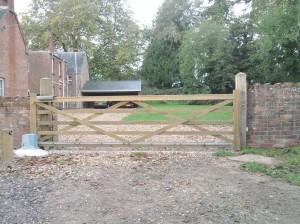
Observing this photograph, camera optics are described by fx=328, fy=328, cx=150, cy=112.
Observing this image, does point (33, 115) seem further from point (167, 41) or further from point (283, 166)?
point (167, 41)

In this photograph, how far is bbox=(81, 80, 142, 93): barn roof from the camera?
156 feet

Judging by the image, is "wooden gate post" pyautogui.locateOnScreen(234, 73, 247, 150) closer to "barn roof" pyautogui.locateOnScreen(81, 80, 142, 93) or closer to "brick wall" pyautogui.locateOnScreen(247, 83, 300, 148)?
"brick wall" pyautogui.locateOnScreen(247, 83, 300, 148)

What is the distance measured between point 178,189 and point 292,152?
4304 mm

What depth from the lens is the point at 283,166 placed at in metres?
6.86

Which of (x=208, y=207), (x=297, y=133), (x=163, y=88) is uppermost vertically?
(x=163, y=88)

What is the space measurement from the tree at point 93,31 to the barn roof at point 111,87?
397 centimetres

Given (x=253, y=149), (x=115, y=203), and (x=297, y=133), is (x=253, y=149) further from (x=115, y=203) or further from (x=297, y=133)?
(x=115, y=203)

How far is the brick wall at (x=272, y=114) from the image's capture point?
8.63 metres

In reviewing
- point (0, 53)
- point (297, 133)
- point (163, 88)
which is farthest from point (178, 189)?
point (163, 88)

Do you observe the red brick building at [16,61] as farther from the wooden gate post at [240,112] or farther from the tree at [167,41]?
the tree at [167,41]

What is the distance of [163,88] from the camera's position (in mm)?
55844

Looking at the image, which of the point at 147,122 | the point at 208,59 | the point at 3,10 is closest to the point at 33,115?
the point at 147,122

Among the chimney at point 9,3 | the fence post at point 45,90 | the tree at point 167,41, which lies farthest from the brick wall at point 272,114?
the tree at point 167,41

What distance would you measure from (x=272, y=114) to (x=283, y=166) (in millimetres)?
2121
